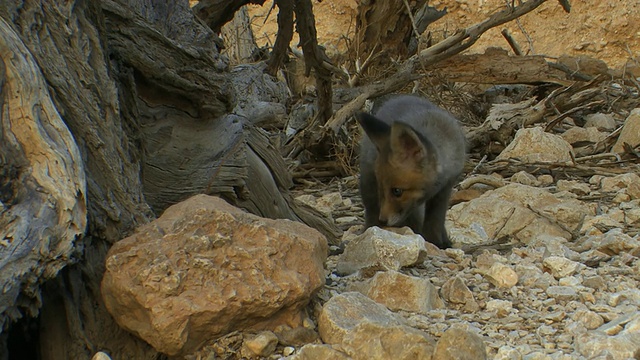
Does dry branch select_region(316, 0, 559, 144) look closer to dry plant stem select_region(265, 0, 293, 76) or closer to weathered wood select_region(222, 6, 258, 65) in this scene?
dry plant stem select_region(265, 0, 293, 76)

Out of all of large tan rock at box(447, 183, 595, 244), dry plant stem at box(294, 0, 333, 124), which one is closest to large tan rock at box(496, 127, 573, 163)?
large tan rock at box(447, 183, 595, 244)

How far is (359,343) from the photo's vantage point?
2.75 metres

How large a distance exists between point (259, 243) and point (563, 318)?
1266mm

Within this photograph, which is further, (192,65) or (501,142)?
(501,142)

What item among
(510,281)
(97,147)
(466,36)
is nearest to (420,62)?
(466,36)

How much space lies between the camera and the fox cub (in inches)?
208

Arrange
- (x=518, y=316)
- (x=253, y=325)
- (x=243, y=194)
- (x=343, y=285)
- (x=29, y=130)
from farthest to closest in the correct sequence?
(x=243, y=194)
(x=343, y=285)
(x=518, y=316)
(x=253, y=325)
(x=29, y=130)

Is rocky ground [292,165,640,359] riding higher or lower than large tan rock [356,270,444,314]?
lower

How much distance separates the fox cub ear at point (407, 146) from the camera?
5055mm

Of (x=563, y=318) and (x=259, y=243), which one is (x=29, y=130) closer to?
(x=259, y=243)

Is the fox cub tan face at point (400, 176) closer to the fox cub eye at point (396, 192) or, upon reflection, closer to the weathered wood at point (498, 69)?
the fox cub eye at point (396, 192)

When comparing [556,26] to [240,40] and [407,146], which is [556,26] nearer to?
[240,40]

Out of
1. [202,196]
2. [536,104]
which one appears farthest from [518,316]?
[536,104]

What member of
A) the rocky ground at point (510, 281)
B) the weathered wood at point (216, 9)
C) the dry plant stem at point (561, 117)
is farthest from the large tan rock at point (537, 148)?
the weathered wood at point (216, 9)
